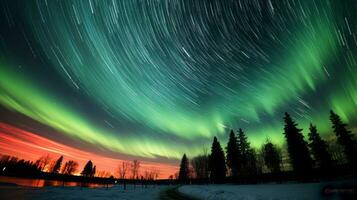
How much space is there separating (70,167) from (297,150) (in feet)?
491

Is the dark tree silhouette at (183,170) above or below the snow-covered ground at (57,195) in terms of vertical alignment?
above

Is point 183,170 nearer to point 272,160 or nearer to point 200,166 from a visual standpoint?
point 200,166

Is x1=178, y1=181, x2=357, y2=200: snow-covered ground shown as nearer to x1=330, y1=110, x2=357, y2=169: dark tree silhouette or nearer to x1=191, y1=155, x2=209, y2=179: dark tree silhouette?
x1=330, y1=110, x2=357, y2=169: dark tree silhouette

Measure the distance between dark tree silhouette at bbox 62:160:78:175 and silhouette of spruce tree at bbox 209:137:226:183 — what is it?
12139cm

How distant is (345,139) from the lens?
40000 millimetres

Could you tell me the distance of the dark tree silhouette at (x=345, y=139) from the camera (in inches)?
1455

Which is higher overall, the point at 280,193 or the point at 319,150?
the point at 319,150

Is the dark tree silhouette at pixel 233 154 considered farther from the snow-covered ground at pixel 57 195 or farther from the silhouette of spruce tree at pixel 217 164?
the snow-covered ground at pixel 57 195

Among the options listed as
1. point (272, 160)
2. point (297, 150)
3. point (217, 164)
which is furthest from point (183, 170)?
point (297, 150)

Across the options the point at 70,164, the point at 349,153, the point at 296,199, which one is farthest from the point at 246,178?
the point at 70,164

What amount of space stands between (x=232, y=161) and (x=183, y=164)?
126 feet

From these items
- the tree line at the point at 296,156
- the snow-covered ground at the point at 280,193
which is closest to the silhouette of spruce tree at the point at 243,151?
the tree line at the point at 296,156

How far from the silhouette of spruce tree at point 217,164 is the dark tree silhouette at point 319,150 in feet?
76.9

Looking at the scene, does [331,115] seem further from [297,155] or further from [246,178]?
[246,178]
